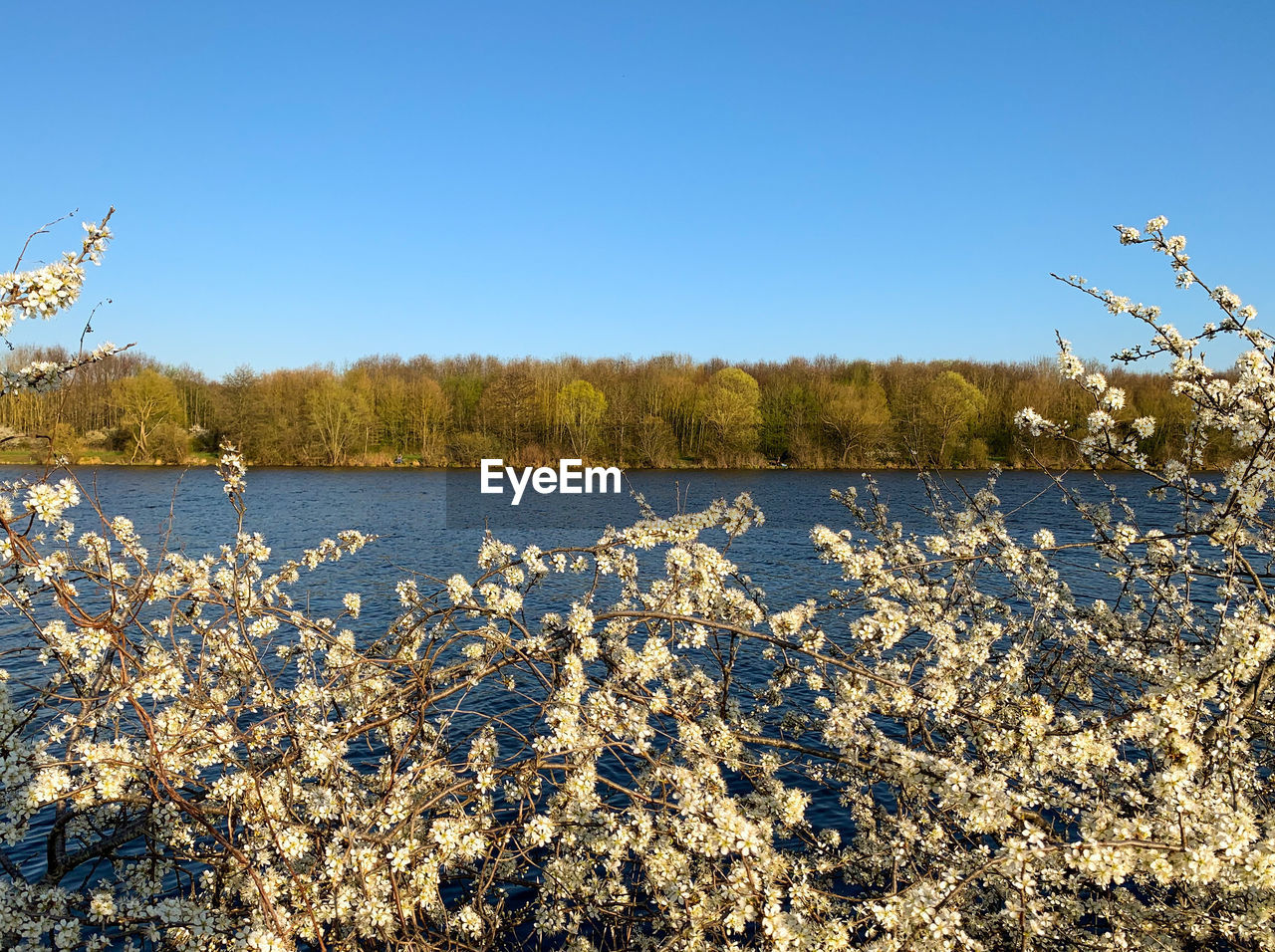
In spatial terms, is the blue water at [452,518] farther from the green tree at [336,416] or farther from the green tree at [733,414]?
the green tree at [336,416]

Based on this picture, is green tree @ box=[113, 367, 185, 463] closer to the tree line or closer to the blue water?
the tree line

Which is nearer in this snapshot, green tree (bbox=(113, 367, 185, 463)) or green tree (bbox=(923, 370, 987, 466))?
green tree (bbox=(113, 367, 185, 463))

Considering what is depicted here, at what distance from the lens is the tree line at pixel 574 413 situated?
58.8 meters

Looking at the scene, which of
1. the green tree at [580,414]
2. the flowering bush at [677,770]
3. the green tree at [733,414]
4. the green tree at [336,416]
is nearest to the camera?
the flowering bush at [677,770]

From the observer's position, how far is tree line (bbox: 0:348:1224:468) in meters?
58.8

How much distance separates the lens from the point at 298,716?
4586mm

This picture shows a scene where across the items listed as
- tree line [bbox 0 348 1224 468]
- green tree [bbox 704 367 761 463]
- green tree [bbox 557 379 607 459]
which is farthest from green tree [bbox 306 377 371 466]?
green tree [bbox 704 367 761 463]

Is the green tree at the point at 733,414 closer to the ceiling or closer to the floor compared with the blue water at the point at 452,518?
closer to the ceiling

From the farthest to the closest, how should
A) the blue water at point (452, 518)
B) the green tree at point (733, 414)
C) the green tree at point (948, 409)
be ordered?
the green tree at point (733, 414)
the green tree at point (948, 409)
the blue water at point (452, 518)

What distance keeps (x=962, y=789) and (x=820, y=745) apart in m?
5.34

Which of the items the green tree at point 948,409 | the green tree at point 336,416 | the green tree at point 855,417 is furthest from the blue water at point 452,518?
the green tree at point 948,409

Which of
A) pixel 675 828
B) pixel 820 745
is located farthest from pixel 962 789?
pixel 820 745

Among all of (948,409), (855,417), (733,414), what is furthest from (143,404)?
(948,409)

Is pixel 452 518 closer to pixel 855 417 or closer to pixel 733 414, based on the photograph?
pixel 733 414
